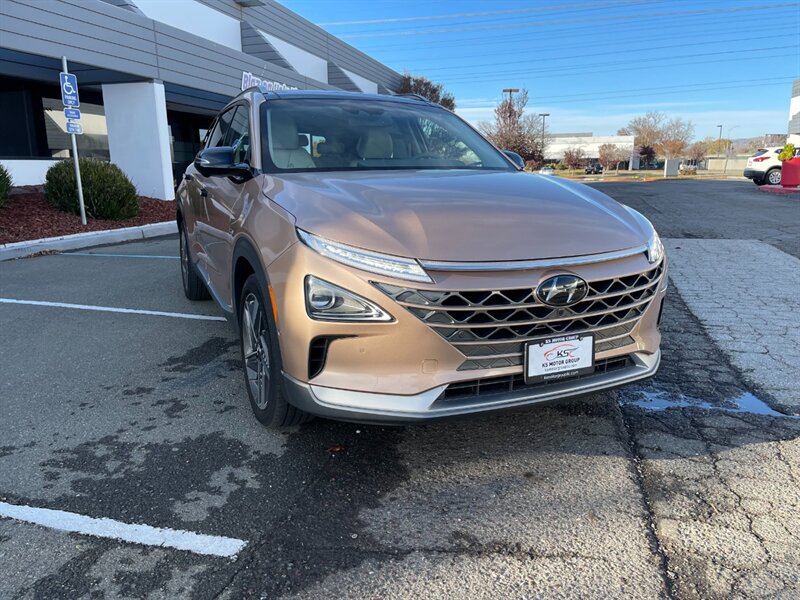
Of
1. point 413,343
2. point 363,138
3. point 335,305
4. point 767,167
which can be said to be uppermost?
point 363,138

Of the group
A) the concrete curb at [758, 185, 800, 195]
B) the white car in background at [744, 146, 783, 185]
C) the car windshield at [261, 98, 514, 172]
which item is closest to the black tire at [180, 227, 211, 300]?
the car windshield at [261, 98, 514, 172]

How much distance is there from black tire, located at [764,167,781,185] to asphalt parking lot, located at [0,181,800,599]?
76.8 ft

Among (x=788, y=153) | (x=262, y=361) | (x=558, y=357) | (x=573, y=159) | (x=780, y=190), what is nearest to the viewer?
(x=558, y=357)

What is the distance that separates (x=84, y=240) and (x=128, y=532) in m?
10.0

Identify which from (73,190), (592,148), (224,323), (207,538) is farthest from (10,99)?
(592,148)

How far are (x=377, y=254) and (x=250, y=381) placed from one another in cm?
130

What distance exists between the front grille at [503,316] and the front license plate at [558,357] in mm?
31

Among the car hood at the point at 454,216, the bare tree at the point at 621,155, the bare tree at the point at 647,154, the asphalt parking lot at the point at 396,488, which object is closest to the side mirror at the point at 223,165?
the car hood at the point at 454,216

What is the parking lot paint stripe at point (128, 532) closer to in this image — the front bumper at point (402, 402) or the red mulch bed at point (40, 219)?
the front bumper at point (402, 402)

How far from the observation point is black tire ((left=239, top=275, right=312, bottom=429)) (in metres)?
2.78

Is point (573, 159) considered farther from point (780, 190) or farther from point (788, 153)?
point (780, 190)

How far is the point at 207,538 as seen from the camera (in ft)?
7.58

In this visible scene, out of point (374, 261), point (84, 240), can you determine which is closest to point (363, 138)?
point (374, 261)

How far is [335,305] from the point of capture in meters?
2.42
